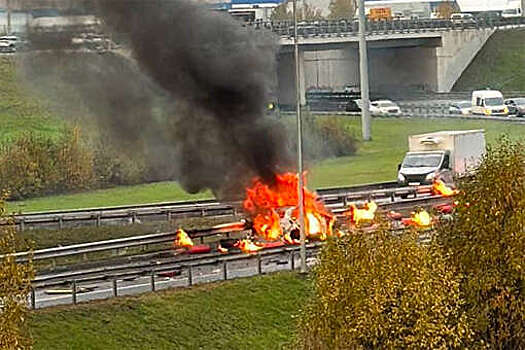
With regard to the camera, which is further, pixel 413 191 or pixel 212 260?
pixel 413 191

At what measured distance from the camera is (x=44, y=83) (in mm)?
48969

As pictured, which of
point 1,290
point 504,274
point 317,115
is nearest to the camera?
point 1,290

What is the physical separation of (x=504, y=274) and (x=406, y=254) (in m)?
3.19

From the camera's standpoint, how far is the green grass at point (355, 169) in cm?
5506

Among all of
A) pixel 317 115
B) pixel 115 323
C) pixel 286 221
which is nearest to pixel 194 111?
pixel 286 221

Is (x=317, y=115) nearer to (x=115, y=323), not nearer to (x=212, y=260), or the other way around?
(x=212, y=260)

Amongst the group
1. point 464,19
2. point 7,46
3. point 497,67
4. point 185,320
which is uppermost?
point 7,46

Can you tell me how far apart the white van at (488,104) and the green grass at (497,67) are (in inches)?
424

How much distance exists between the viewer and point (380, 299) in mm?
24328

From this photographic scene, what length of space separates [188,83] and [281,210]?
18.0ft

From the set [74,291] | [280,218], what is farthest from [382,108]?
[74,291]

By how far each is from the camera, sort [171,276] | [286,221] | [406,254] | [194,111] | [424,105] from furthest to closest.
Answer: [424,105]
[194,111]
[286,221]
[171,276]
[406,254]

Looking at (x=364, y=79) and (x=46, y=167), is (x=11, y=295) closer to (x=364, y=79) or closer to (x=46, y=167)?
(x=46, y=167)

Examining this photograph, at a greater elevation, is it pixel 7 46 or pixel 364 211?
pixel 7 46
